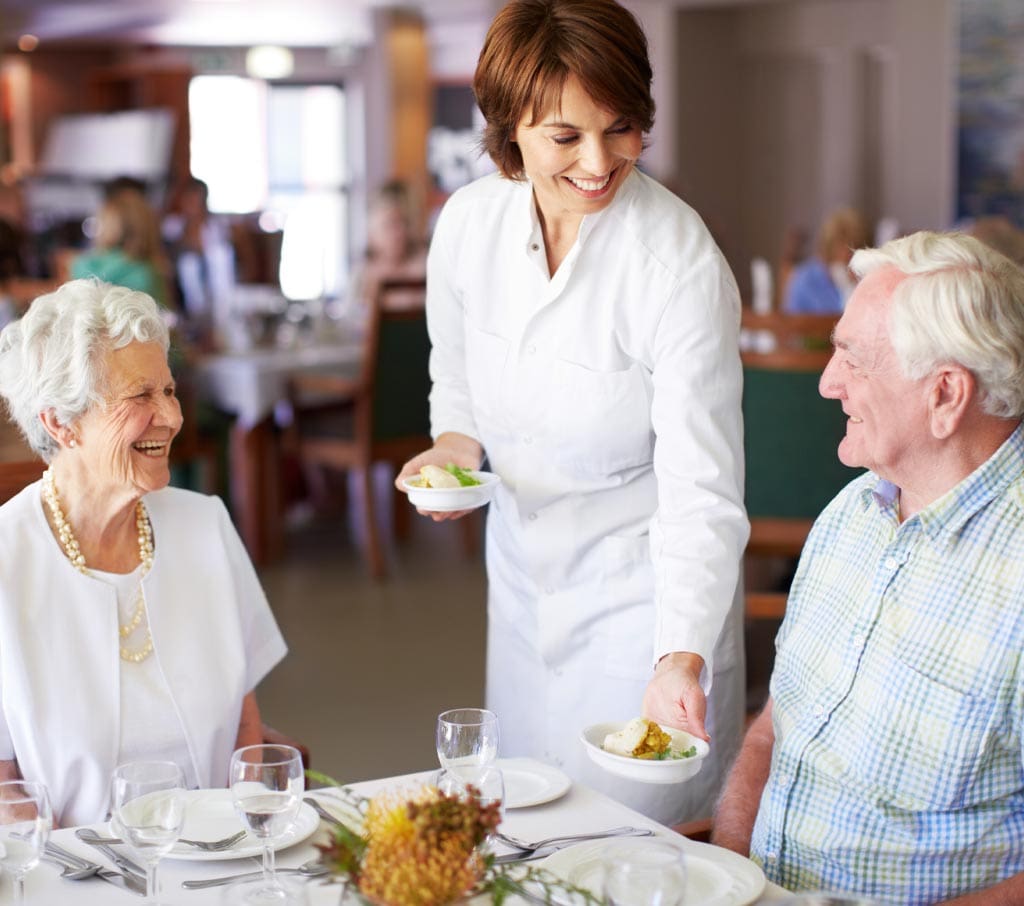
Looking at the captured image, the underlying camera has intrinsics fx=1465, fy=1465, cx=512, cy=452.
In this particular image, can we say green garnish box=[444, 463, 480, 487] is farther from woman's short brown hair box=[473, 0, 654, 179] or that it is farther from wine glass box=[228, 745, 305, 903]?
wine glass box=[228, 745, 305, 903]

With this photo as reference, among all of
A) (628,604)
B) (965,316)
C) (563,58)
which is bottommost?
(628,604)

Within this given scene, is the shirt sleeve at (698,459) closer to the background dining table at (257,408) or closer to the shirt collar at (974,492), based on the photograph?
the shirt collar at (974,492)

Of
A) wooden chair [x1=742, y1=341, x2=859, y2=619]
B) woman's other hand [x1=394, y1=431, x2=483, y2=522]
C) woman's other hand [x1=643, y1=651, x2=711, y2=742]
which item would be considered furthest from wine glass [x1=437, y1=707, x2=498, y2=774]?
wooden chair [x1=742, y1=341, x2=859, y2=619]

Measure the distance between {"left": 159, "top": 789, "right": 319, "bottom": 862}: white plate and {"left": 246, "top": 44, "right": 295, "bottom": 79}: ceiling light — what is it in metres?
13.3

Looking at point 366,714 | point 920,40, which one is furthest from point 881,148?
point 366,714

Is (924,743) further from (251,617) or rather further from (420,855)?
(251,617)

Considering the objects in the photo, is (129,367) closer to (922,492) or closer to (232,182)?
(922,492)

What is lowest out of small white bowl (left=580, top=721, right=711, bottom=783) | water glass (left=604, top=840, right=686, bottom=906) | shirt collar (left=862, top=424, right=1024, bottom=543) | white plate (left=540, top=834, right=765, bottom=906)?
white plate (left=540, top=834, right=765, bottom=906)

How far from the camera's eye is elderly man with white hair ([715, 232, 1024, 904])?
1.65 m

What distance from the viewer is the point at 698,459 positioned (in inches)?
79.0

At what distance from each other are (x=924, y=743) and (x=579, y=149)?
0.90 m

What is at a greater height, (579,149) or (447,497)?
(579,149)

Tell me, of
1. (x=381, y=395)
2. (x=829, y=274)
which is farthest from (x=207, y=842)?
(x=829, y=274)

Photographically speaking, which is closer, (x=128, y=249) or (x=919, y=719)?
(x=919, y=719)
